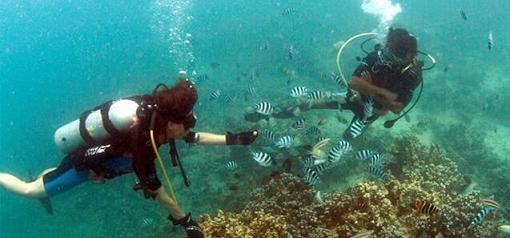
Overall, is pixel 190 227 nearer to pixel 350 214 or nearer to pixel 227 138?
pixel 227 138

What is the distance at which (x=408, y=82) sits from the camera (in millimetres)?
7652

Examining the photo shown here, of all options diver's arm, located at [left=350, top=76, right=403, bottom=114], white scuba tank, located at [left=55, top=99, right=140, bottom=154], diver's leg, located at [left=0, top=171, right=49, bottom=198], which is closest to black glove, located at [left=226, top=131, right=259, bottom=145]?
white scuba tank, located at [left=55, top=99, right=140, bottom=154]

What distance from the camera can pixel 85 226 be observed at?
12219 mm

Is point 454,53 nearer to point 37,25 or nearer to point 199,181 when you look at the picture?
point 199,181

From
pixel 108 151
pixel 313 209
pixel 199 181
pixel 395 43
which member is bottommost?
pixel 199 181

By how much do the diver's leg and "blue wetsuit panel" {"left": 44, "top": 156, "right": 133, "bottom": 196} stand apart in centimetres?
18

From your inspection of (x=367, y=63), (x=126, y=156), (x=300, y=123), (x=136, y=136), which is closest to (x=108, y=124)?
(x=126, y=156)

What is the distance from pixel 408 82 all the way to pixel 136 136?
5.03 meters

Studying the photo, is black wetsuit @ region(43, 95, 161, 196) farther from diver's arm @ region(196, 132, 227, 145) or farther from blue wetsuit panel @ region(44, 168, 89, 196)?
diver's arm @ region(196, 132, 227, 145)

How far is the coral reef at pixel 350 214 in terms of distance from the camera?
20.3 feet

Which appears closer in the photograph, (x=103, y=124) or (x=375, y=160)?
(x=103, y=124)

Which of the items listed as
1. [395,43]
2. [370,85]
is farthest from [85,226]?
[395,43]

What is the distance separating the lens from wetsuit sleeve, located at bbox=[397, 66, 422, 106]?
7.52m

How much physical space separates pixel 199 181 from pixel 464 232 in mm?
6906
